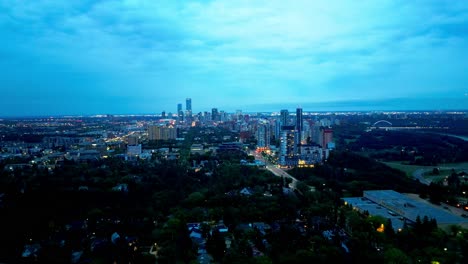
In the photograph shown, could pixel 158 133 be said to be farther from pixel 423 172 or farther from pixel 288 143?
pixel 423 172

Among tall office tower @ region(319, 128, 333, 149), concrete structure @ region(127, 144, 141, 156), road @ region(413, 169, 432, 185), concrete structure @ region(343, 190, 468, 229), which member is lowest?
road @ region(413, 169, 432, 185)

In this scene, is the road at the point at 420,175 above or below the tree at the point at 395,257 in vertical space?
below

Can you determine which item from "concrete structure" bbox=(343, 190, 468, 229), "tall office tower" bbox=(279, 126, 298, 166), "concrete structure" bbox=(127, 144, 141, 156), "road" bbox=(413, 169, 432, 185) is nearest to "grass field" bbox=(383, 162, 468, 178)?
"road" bbox=(413, 169, 432, 185)

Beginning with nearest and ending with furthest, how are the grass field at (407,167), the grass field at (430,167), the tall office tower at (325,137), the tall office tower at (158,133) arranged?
the grass field at (430,167), the grass field at (407,167), the tall office tower at (325,137), the tall office tower at (158,133)

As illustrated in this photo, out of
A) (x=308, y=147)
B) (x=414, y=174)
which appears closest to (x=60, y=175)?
(x=308, y=147)

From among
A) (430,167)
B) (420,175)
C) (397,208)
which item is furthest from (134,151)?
(430,167)

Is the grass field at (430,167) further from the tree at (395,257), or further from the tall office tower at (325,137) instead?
the tree at (395,257)

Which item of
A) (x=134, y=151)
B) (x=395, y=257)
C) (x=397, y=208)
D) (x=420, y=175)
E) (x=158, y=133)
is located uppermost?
(x=158, y=133)

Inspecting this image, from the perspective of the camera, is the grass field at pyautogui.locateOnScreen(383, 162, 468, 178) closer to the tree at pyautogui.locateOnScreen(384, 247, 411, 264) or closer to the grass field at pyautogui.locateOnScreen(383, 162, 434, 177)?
the grass field at pyautogui.locateOnScreen(383, 162, 434, 177)

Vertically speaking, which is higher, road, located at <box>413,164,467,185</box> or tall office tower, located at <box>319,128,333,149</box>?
tall office tower, located at <box>319,128,333,149</box>

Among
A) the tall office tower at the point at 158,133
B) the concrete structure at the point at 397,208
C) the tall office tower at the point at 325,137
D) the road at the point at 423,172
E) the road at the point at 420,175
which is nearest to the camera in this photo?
the concrete structure at the point at 397,208

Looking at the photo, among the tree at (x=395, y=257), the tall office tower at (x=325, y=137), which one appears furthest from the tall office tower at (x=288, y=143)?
the tree at (x=395, y=257)

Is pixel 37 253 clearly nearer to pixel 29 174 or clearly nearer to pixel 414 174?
pixel 29 174
